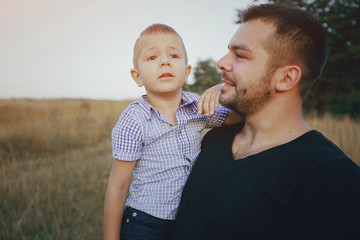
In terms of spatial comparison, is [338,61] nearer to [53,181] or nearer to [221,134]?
[221,134]

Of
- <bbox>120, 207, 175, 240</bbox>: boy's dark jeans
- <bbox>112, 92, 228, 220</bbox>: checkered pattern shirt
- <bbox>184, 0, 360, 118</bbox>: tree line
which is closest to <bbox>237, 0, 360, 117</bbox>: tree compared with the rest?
<bbox>184, 0, 360, 118</bbox>: tree line

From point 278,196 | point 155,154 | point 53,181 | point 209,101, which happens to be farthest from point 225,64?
point 53,181

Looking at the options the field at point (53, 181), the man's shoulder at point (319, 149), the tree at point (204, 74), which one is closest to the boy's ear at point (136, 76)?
the man's shoulder at point (319, 149)

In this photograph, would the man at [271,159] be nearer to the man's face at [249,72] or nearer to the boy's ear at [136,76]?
the man's face at [249,72]

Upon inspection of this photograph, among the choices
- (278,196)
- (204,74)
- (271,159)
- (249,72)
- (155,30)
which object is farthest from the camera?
(204,74)

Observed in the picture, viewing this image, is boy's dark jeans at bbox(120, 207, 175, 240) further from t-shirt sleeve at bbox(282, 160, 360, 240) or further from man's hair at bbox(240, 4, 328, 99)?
man's hair at bbox(240, 4, 328, 99)

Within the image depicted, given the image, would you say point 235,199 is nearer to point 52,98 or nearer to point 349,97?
point 349,97

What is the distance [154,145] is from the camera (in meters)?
1.69

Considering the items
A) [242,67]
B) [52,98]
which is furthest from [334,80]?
[52,98]

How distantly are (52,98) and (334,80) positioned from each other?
21000 mm

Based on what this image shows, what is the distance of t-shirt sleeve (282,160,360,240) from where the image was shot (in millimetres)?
977

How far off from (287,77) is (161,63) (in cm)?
90

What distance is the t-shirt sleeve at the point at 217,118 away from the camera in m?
1.93

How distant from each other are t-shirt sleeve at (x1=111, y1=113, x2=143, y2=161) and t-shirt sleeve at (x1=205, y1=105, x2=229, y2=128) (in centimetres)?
62
